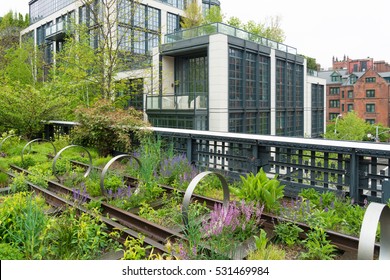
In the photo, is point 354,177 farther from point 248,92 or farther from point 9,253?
point 248,92

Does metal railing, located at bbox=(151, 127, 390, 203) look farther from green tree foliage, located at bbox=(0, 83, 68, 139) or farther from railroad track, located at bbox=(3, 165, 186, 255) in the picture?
green tree foliage, located at bbox=(0, 83, 68, 139)

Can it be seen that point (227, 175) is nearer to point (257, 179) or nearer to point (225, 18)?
point (257, 179)

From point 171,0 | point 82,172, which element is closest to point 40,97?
point 82,172

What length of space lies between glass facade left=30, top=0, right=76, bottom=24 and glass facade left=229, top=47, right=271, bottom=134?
21.5m

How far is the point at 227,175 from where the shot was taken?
855cm

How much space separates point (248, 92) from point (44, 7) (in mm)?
31537

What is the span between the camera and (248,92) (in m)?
29.4

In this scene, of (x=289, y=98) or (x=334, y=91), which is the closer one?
(x=289, y=98)

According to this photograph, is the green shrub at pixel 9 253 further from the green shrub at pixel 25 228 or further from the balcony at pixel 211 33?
the balcony at pixel 211 33

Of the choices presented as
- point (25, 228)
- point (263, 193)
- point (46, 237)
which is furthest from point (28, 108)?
point (263, 193)

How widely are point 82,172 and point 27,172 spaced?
1.40 m

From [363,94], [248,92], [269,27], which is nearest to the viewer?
[248,92]

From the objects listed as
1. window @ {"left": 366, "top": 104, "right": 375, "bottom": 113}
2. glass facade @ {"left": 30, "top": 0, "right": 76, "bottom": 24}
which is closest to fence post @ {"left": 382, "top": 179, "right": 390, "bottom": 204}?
glass facade @ {"left": 30, "top": 0, "right": 76, "bottom": 24}

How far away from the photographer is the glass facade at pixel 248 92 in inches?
1072
